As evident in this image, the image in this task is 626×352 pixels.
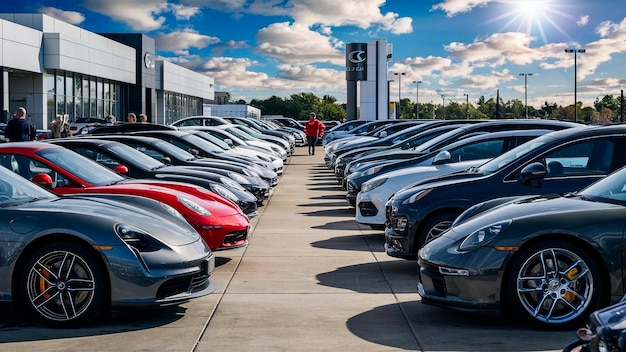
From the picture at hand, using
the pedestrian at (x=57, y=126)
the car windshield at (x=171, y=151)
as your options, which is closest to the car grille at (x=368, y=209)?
the car windshield at (x=171, y=151)

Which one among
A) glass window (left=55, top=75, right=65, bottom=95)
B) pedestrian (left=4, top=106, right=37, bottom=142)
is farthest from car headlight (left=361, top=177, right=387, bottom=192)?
glass window (left=55, top=75, right=65, bottom=95)

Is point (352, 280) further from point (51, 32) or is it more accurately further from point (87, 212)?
point (51, 32)

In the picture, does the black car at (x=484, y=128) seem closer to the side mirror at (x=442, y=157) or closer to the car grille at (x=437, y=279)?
the side mirror at (x=442, y=157)

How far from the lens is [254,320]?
664 cm

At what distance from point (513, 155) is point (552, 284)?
324 centimetres

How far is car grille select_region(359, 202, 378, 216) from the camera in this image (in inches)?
452

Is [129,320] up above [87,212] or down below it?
below

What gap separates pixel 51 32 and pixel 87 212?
153 feet

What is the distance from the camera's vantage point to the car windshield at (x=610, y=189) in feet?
21.1

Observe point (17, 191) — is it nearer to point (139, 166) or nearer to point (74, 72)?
point (139, 166)

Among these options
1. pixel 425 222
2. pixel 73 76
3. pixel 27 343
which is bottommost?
pixel 27 343

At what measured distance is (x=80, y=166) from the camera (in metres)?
9.51

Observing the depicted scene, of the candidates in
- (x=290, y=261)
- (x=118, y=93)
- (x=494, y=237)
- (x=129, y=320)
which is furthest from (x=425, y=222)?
(x=118, y=93)

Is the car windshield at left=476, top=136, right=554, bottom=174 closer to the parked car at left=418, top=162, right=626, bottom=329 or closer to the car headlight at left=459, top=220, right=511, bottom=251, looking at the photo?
the parked car at left=418, top=162, right=626, bottom=329
